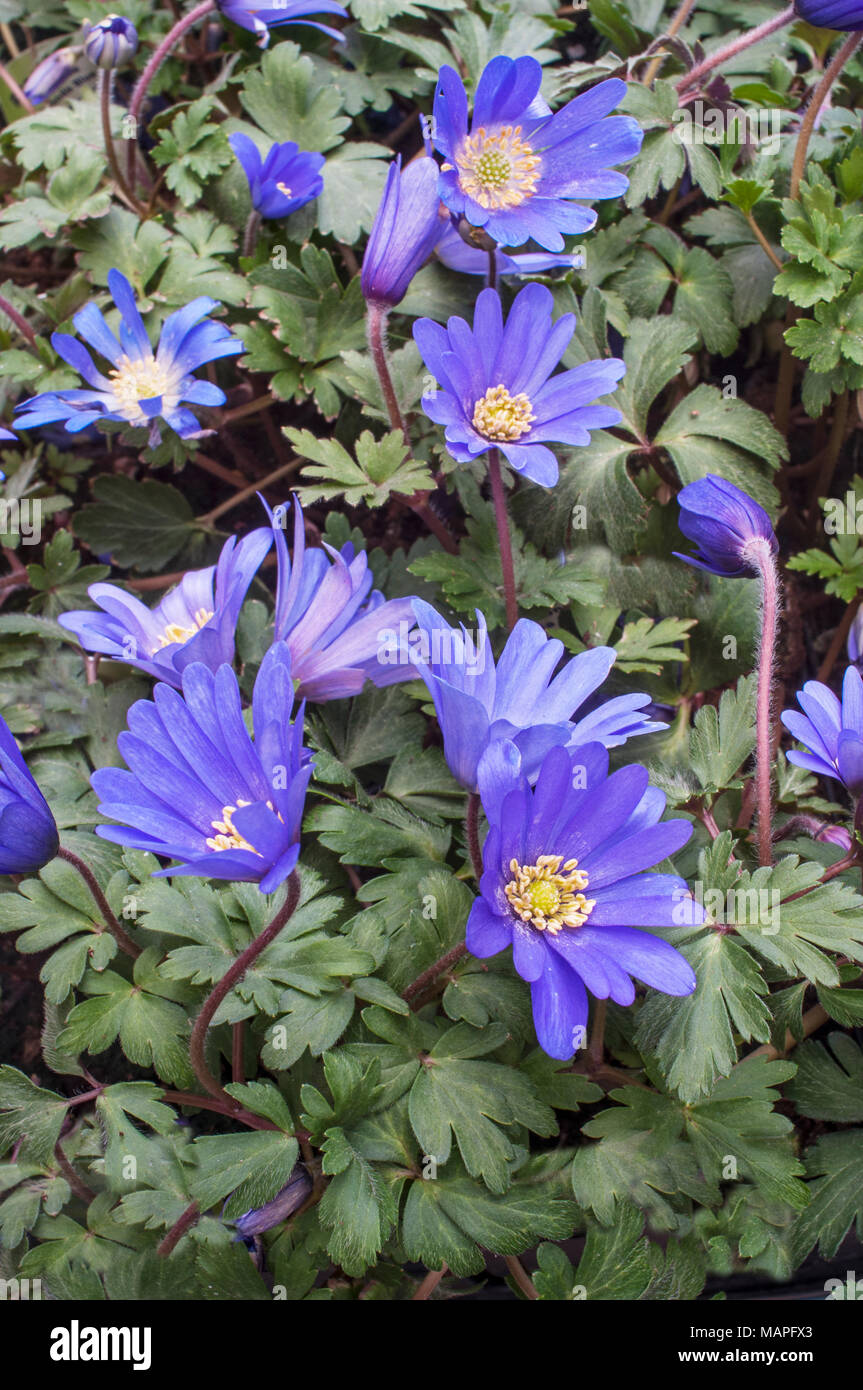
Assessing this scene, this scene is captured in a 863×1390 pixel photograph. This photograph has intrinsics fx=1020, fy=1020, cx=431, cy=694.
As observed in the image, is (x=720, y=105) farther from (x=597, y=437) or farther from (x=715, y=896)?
(x=715, y=896)

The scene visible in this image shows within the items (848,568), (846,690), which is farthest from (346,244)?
(846,690)

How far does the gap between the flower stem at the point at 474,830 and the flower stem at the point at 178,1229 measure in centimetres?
58

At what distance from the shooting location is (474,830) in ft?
4.48

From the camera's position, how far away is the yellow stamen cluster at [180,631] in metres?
1.67

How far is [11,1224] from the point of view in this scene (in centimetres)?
140

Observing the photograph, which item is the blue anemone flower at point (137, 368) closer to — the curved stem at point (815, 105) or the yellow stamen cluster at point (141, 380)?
the yellow stamen cluster at point (141, 380)

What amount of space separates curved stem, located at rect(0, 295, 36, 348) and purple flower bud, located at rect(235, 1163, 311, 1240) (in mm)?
1587

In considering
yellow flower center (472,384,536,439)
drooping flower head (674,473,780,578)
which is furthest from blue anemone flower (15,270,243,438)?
drooping flower head (674,473,780,578)

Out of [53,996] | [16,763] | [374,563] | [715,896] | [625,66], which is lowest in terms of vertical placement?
[53,996]

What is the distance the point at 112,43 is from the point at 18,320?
0.57 metres

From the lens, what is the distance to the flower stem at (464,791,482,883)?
1340 millimetres

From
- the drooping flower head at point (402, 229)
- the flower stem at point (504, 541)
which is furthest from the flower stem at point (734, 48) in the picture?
the flower stem at point (504, 541)

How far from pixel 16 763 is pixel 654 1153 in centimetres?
101

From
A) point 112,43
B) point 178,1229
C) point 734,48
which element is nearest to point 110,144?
point 112,43
